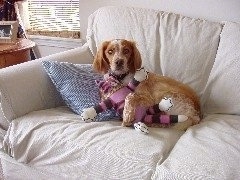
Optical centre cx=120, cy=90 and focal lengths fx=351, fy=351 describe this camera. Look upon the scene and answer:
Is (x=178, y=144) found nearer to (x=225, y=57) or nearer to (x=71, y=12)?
(x=225, y=57)

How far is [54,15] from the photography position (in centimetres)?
299

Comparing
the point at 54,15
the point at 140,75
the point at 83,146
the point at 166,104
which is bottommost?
the point at 83,146

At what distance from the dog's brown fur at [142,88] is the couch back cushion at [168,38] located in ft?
0.50

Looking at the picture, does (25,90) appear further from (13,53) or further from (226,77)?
(226,77)

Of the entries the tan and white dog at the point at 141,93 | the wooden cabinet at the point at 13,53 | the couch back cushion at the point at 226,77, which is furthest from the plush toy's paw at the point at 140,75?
the wooden cabinet at the point at 13,53

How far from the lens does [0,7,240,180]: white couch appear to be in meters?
1.38

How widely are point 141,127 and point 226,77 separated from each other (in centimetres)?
57

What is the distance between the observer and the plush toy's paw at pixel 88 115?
168cm

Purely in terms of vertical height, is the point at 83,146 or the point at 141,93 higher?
the point at 141,93

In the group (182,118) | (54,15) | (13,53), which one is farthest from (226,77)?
(54,15)

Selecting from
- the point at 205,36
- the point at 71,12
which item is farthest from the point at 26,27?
the point at 205,36

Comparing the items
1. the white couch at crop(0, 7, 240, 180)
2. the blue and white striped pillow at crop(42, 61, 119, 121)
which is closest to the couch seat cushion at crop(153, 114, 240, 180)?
the white couch at crop(0, 7, 240, 180)

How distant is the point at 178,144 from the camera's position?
148 cm

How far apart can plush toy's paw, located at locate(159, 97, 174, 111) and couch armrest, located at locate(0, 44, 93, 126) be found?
591 mm
